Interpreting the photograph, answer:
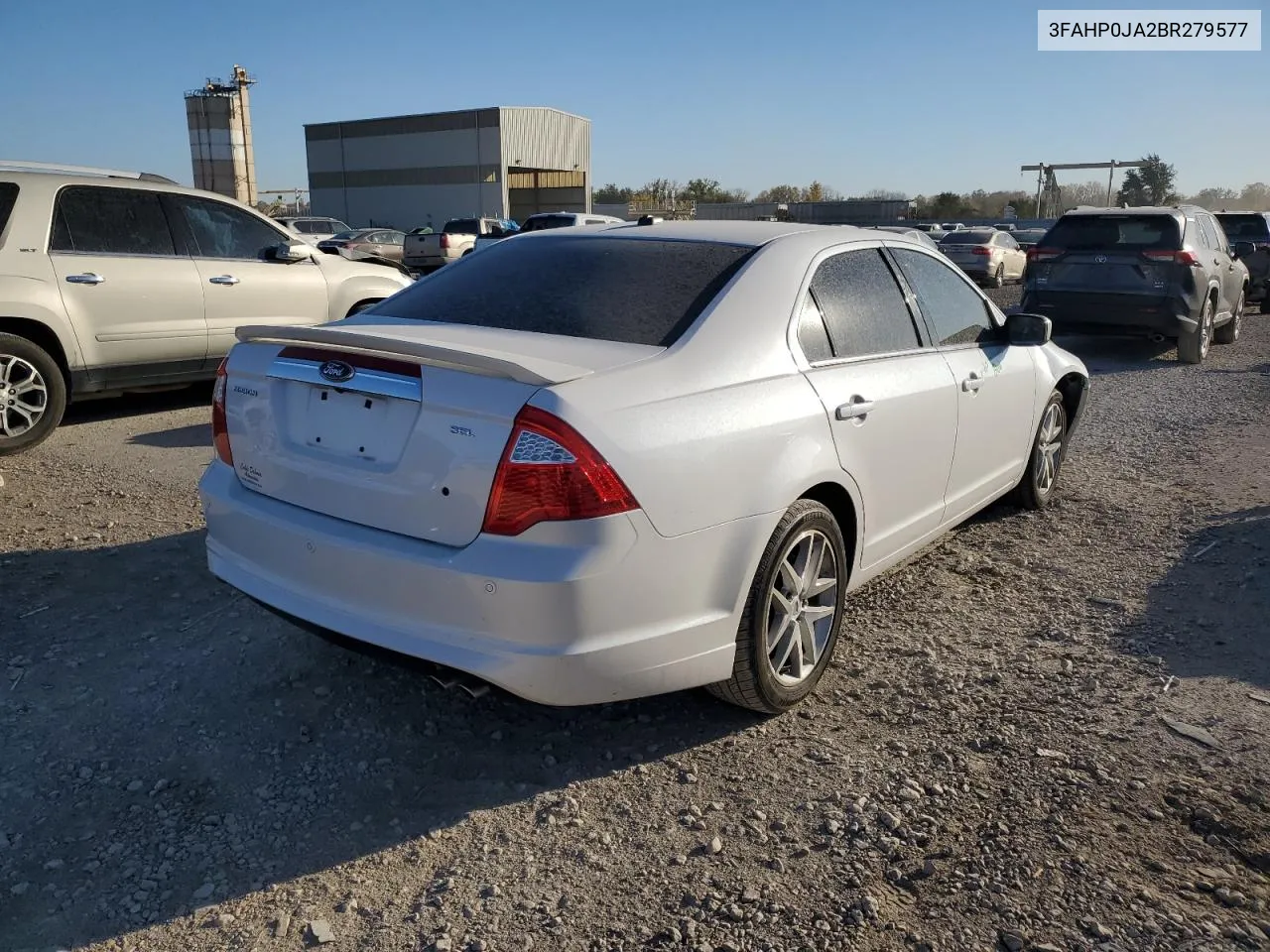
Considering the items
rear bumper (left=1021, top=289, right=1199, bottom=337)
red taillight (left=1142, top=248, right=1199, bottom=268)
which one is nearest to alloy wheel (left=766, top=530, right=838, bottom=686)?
rear bumper (left=1021, top=289, right=1199, bottom=337)

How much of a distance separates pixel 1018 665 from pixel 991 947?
1666 millimetres

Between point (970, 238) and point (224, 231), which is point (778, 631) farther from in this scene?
point (970, 238)

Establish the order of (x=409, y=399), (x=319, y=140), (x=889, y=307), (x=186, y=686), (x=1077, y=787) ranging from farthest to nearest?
(x=319, y=140)
(x=889, y=307)
(x=186, y=686)
(x=1077, y=787)
(x=409, y=399)

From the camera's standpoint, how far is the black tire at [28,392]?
21.6ft

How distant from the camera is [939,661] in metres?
3.90

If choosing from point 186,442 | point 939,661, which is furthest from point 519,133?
point 939,661

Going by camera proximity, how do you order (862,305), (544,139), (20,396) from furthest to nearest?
(544,139)
(20,396)
(862,305)

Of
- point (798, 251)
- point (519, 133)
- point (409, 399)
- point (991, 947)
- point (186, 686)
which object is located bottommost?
point (991, 947)

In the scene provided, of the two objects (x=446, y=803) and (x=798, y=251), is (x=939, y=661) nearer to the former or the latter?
(x=798, y=251)

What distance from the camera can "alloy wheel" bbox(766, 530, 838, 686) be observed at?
10.8ft

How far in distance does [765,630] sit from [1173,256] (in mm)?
9696

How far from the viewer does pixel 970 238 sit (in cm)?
2448

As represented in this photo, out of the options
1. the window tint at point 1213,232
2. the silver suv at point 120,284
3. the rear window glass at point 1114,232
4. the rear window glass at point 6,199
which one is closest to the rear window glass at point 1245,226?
the window tint at point 1213,232

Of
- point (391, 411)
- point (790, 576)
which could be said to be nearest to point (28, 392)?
point (391, 411)
